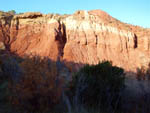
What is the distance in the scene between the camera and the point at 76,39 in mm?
23281

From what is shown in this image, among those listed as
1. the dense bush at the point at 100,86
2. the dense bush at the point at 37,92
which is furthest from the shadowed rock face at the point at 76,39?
the dense bush at the point at 37,92

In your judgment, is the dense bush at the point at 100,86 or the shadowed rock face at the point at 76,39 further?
the shadowed rock face at the point at 76,39

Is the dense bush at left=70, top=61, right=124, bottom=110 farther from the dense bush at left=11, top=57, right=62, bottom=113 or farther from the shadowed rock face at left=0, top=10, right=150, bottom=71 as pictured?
the shadowed rock face at left=0, top=10, right=150, bottom=71

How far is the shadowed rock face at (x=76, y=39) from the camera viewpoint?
22.3 meters

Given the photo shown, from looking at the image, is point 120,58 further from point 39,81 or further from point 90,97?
point 39,81

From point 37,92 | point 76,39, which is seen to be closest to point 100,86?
point 37,92

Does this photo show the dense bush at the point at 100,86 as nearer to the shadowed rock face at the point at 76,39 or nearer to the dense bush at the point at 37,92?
the dense bush at the point at 37,92

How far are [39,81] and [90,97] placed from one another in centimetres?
252

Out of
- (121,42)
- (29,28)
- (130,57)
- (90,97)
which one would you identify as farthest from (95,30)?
(90,97)

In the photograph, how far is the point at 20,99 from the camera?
5988 millimetres

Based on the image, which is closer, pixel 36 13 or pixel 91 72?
pixel 91 72

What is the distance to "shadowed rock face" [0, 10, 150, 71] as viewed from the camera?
22344mm

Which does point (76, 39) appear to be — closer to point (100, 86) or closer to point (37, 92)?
point (100, 86)

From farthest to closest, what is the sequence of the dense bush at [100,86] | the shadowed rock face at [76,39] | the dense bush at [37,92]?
the shadowed rock face at [76,39], the dense bush at [100,86], the dense bush at [37,92]
